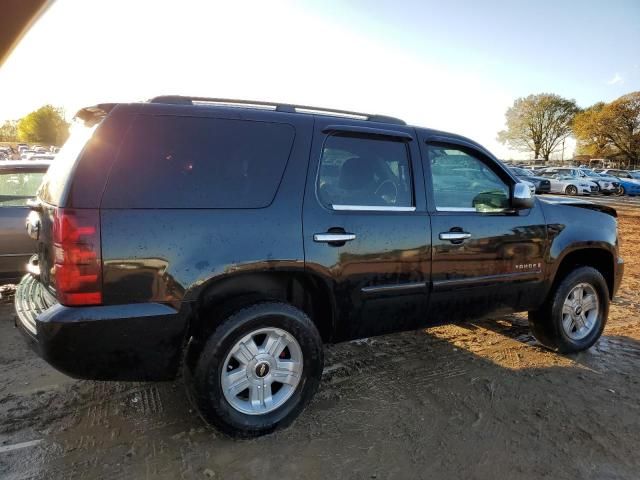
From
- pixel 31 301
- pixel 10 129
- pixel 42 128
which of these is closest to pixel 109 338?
pixel 31 301

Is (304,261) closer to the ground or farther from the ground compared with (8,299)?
farther from the ground

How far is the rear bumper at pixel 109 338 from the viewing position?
2.53m

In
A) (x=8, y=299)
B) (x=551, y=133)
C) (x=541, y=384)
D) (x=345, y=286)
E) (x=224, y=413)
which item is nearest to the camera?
(x=224, y=413)

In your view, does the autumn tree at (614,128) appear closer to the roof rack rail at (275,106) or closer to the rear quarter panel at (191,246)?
the roof rack rail at (275,106)

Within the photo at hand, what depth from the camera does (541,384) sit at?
3801mm

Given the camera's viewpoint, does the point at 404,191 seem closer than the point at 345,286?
No

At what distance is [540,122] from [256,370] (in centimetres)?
7793

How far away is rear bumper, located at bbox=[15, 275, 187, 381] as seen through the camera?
8.29 ft

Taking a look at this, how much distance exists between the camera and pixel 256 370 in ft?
9.71

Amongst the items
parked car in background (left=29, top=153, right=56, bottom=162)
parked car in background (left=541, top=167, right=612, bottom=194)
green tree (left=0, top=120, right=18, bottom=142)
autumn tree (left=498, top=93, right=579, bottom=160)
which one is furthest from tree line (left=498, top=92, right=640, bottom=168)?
green tree (left=0, top=120, right=18, bottom=142)

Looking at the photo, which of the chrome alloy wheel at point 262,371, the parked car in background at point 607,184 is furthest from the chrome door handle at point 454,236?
the parked car in background at point 607,184

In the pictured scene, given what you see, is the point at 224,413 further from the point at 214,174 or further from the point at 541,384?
the point at 541,384

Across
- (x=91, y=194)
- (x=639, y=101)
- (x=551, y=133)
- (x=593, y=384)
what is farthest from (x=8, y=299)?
(x=551, y=133)

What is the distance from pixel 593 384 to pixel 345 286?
2.23 meters
